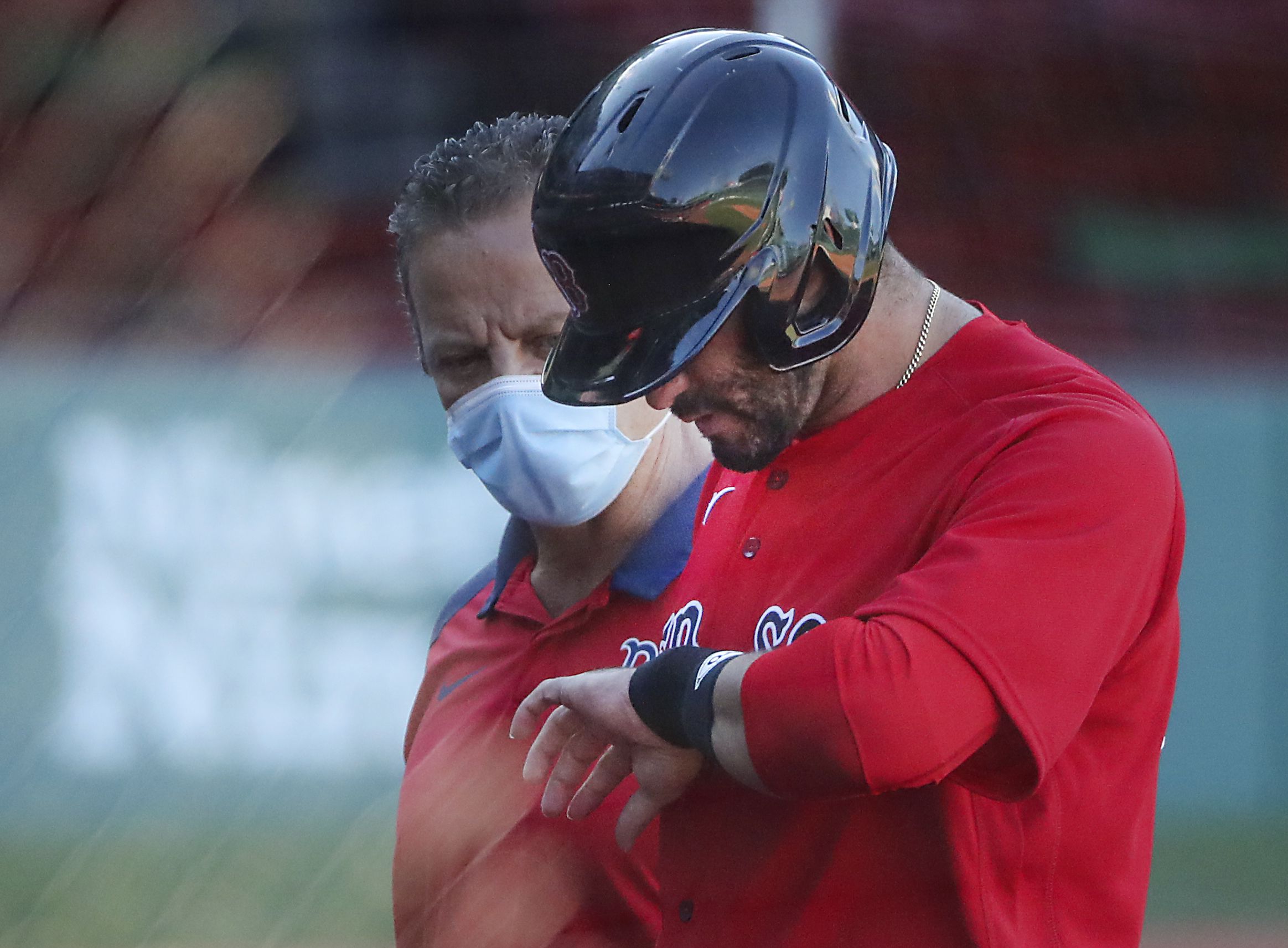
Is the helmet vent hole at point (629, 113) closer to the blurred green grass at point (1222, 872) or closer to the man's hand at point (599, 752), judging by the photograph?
the man's hand at point (599, 752)

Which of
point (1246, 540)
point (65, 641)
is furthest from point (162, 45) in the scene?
point (1246, 540)

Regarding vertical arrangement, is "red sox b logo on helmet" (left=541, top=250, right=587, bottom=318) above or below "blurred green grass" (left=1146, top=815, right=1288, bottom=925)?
above

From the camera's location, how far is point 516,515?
2154mm

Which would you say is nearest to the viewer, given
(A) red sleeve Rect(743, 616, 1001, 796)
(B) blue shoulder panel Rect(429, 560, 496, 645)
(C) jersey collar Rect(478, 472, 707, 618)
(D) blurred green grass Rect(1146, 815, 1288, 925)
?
(A) red sleeve Rect(743, 616, 1001, 796)

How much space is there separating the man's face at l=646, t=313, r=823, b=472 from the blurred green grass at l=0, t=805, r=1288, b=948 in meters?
4.64

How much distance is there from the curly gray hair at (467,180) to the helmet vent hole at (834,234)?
71 centimetres

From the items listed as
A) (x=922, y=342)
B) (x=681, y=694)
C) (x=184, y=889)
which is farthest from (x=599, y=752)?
(x=184, y=889)

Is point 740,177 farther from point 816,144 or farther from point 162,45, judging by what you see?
point 162,45

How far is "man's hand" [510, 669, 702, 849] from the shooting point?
121cm

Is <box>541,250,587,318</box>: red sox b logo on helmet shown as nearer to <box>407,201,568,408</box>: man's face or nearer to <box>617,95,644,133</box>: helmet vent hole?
<box>617,95,644,133</box>: helmet vent hole

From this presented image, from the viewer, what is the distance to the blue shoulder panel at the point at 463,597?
224cm

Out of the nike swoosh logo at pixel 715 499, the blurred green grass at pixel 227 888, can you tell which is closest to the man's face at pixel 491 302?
the nike swoosh logo at pixel 715 499

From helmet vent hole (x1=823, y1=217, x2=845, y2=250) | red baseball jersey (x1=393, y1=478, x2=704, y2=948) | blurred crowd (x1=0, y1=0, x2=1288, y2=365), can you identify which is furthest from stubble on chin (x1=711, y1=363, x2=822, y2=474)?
blurred crowd (x1=0, y1=0, x2=1288, y2=365)

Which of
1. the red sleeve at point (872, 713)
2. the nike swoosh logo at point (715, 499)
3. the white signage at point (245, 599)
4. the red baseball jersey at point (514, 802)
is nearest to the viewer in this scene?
the red sleeve at point (872, 713)
